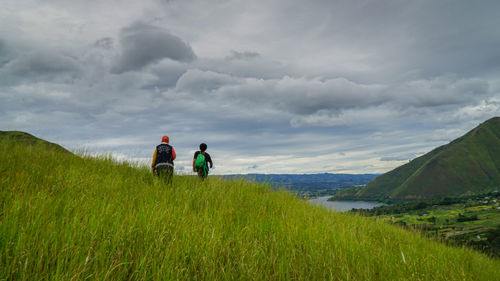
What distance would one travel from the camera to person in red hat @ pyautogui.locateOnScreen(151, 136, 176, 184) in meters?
10.1

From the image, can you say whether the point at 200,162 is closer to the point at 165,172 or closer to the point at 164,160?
the point at 164,160

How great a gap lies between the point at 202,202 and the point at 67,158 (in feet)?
19.5

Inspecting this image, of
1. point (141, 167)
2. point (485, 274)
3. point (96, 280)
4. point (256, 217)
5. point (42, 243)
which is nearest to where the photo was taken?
point (96, 280)

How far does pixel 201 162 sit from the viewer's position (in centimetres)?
1134

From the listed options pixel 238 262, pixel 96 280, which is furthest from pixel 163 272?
pixel 238 262

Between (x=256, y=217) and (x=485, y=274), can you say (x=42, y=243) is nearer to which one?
(x=256, y=217)

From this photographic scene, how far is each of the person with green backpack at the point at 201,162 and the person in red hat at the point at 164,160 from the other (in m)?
1.16

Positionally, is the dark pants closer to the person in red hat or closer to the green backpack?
the person in red hat

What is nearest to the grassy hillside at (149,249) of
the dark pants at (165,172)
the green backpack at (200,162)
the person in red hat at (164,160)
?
the dark pants at (165,172)

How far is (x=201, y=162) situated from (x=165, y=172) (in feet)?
6.22

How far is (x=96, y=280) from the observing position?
7.75 ft

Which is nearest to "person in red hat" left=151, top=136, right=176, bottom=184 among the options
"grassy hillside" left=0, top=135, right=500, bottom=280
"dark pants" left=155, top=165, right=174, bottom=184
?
"dark pants" left=155, top=165, right=174, bottom=184

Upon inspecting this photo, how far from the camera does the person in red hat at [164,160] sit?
33.0ft

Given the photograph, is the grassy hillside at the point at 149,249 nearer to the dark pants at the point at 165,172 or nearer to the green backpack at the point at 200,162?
the dark pants at the point at 165,172
